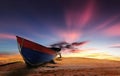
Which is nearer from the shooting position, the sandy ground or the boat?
the sandy ground

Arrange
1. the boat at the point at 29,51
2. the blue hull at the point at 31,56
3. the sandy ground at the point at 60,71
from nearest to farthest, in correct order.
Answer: the sandy ground at the point at 60,71, the boat at the point at 29,51, the blue hull at the point at 31,56

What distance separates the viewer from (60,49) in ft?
186

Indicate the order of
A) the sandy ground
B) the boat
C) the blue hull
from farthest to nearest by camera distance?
the blue hull
the boat
the sandy ground

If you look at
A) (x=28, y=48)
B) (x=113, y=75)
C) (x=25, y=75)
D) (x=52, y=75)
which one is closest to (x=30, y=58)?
(x=28, y=48)

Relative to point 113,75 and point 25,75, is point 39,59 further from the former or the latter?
point 113,75

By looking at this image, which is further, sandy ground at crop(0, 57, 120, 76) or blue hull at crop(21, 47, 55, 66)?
blue hull at crop(21, 47, 55, 66)

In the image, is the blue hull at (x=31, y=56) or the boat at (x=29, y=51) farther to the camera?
the blue hull at (x=31, y=56)

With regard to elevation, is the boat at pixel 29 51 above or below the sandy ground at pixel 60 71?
above

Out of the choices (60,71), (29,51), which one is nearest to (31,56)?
(29,51)

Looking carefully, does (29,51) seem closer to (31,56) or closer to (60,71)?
(31,56)

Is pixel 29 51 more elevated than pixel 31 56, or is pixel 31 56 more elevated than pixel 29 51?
pixel 29 51

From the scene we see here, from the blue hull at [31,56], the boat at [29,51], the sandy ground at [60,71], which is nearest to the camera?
the sandy ground at [60,71]

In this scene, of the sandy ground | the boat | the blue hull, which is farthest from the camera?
the blue hull

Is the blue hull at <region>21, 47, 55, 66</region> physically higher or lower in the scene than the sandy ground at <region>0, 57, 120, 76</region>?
higher
